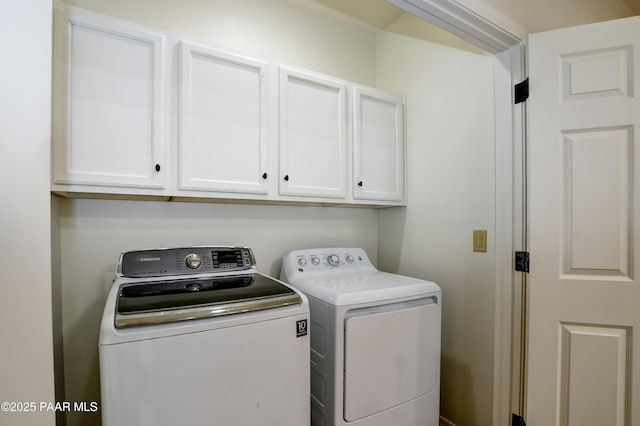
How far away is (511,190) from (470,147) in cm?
39

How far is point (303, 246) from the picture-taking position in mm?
2100

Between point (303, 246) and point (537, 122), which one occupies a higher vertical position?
point (537, 122)

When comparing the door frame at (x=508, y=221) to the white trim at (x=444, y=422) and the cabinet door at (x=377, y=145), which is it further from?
the cabinet door at (x=377, y=145)

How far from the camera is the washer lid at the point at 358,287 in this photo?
4.52 ft

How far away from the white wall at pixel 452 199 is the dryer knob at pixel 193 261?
1.38 meters

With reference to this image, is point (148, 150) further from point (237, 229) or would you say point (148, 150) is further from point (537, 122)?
point (537, 122)

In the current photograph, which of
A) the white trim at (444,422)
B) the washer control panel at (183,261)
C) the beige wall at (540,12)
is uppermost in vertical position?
the beige wall at (540,12)

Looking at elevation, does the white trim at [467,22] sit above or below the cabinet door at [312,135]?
above

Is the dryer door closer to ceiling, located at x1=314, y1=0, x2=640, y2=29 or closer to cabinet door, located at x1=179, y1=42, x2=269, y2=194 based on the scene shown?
cabinet door, located at x1=179, y1=42, x2=269, y2=194

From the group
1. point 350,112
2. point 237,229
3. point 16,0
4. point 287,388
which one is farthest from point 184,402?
point 350,112

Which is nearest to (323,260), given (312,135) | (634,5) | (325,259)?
(325,259)

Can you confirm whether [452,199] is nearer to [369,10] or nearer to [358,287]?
[358,287]

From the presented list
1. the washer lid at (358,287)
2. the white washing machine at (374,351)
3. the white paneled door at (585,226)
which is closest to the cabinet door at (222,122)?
the washer lid at (358,287)

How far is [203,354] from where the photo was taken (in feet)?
3.32
